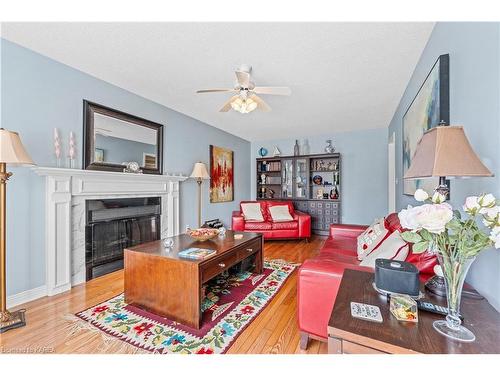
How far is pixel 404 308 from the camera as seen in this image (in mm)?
845

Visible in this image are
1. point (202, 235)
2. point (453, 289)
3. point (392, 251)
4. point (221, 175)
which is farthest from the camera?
point (221, 175)

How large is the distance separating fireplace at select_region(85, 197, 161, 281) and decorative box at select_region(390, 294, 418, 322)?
116 inches

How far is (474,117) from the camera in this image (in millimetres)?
1121

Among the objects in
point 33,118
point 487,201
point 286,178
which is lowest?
point 487,201

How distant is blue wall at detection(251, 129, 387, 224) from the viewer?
4.78 m

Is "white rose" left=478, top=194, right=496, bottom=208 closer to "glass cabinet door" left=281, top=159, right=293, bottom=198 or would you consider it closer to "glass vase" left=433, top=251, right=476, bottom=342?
"glass vase" left=433, top=251, right=476, bottom=342

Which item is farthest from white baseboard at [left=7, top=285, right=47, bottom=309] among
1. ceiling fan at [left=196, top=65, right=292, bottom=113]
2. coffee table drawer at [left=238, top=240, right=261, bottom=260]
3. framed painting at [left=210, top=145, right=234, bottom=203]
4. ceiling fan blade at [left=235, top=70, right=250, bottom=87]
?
framed painting at [left=210, top=145, right=234, bottom=203]

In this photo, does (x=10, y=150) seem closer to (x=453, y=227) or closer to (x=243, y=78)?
(x=243, y=78)

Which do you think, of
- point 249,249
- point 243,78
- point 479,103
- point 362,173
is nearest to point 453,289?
point 479,103

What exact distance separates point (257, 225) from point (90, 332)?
2.98 metres

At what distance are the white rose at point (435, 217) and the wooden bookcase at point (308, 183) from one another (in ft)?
14.3

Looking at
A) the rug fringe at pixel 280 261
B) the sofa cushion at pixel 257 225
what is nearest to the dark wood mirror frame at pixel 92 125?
the sofa cushion at pixel 257 225

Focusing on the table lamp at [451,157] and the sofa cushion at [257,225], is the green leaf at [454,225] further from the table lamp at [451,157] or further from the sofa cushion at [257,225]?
the sofa cushion at [257,225]
